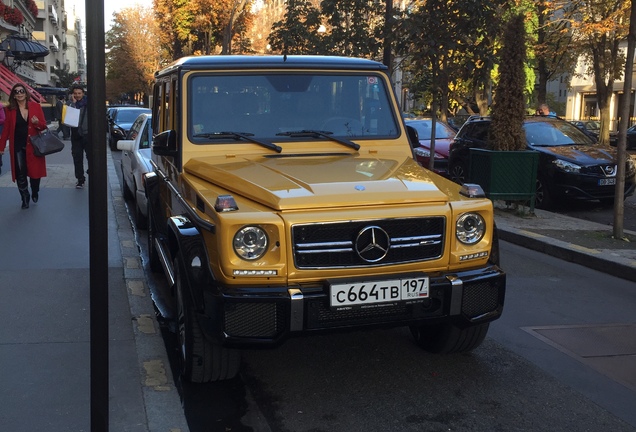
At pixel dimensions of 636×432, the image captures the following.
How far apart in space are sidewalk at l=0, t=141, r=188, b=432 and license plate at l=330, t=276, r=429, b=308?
1.08m

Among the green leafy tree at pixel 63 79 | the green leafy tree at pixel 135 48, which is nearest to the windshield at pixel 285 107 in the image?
the green leafy tree at pixel 135 48

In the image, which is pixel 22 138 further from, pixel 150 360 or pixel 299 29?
pixel 299 29

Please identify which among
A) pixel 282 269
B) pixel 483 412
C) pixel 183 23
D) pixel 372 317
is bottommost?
pixel 483 412

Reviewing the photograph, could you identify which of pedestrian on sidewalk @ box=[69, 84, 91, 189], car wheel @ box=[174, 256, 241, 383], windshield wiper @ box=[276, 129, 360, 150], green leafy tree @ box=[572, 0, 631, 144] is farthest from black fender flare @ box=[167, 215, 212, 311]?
green leafy tree @ box=[572, 0, 631, 144]

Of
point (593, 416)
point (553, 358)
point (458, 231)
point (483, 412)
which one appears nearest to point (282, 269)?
point (458, 231)

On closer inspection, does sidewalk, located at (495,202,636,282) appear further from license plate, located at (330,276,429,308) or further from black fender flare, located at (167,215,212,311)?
black fender flare, located at (167,215,212,311)

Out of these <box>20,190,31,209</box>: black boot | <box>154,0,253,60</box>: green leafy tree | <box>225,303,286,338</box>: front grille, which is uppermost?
<box>154,0,253,60</box>: green leafy tree

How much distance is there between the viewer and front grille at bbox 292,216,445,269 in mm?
4016

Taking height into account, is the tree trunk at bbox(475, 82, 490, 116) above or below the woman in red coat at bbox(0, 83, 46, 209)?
above

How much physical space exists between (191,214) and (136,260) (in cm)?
330

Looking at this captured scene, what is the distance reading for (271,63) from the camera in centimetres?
541

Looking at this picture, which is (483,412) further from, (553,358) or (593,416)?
(553,358)

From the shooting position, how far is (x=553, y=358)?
5.15 metres

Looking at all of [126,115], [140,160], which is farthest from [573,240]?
[126,115]
